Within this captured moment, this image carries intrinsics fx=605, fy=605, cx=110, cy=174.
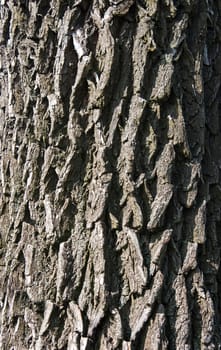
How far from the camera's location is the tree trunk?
5.74ft

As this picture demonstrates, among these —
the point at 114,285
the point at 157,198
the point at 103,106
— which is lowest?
the point at 114,285

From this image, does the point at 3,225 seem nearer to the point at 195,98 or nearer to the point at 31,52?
the point at 31,52

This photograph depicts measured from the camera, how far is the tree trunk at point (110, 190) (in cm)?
175

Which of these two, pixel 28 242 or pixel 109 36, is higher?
pixel 109 36

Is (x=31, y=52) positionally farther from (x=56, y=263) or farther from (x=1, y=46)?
(x=56, y=263)

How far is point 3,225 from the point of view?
1.92m

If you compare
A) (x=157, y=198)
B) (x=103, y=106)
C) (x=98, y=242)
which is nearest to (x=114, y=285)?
(x=98, y=242)

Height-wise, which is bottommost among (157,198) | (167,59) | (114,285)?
(114,285)

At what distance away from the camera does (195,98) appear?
189 cm

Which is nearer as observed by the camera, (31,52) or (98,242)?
(98,242)

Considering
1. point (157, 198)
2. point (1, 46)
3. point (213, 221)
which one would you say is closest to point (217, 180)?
point (213, 221)

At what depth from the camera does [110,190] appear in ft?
A: 5.82

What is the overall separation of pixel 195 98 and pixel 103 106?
304 mm

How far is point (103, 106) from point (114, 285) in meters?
0.53
